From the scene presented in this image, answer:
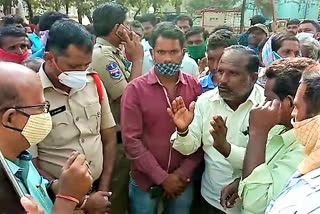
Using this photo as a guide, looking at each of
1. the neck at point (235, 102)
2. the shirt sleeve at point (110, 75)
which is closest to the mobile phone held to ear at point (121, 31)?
the shirt sleeve at point (110, 75)

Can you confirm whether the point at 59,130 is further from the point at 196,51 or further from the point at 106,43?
the point at 196,51

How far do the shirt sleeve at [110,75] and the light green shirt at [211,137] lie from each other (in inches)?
26.9

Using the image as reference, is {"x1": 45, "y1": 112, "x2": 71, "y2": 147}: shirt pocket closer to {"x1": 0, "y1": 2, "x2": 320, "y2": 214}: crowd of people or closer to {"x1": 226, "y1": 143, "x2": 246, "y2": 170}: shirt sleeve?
{"x1": 0, "y1": 2, "x2": 320, "y2": 214}: crowd of people

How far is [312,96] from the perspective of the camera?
1682 mm

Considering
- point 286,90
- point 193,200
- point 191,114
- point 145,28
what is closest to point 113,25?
point 191,114

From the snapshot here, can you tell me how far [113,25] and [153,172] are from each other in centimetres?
131

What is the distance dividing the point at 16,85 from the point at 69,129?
36.7 inches

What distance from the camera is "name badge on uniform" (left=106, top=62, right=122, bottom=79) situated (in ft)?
10.6

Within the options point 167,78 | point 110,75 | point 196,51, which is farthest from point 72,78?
point 196,51

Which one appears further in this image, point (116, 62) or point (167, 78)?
point (116, 62)

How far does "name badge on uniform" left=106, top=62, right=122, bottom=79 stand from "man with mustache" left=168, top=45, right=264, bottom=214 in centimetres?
71

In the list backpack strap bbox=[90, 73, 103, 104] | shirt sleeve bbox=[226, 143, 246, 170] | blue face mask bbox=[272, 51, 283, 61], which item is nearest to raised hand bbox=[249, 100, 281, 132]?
shirt sleeve bbox=[226, 143, 246, 170]

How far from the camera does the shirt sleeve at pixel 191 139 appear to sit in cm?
279

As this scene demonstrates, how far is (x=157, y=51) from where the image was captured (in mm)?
3195
